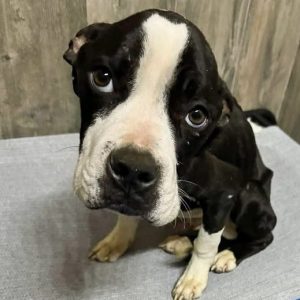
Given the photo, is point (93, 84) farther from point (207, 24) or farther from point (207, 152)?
point (207, 24)

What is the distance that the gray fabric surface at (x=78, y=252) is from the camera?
1490 millimetres

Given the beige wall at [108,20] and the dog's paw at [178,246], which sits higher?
the beige wall at [108,20]

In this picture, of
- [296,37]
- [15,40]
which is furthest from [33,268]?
[296,37]

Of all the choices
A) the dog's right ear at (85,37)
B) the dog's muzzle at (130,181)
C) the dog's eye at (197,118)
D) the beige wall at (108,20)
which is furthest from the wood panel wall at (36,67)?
the dog's muzzle at (130,181)

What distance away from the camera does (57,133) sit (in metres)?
2.23

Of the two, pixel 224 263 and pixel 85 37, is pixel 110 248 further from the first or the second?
pixel 85 37

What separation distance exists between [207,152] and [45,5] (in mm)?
915

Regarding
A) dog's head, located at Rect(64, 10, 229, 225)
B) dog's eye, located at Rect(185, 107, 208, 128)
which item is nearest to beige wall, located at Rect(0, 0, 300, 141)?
dog's head, located at Rect(64, 10, 229, 225)

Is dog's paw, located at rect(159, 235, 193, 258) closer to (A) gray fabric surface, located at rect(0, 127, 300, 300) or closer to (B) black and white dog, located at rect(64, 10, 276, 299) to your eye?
(A) gray fabric surface, located at rect(0, 127, 300, 300)

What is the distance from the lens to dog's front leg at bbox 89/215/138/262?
1.60m

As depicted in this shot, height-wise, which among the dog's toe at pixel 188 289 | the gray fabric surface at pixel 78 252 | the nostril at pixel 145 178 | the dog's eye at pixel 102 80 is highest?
the dog's eye at pixel 102 80

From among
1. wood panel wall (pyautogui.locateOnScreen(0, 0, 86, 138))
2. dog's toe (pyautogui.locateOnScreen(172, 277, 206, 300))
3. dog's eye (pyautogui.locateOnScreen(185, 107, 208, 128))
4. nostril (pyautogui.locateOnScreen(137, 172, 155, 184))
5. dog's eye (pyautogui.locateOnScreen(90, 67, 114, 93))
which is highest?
dog's eye (pyautogui.locateOnScreen(90, 67, 114, 93))

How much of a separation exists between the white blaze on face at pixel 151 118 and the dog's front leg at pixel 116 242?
50 cm

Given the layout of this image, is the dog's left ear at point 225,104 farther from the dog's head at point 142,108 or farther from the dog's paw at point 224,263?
the dog's paw at point 224,263
